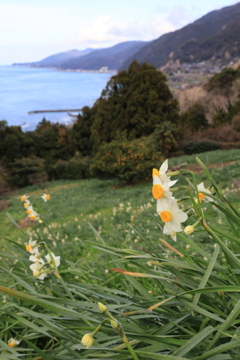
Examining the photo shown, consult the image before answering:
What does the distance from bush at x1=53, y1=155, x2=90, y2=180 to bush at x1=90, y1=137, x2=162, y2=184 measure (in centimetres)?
682

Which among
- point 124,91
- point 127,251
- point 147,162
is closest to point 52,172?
point 124,91

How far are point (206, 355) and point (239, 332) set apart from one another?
112mm

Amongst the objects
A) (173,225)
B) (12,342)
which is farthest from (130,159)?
(173,225)

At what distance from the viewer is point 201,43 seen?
81.7 metres

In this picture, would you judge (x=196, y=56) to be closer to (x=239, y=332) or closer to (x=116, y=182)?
(x=116, y=182)

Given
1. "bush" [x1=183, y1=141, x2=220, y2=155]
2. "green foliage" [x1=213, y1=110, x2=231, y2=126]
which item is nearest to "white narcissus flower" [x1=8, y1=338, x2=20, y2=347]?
"bush" [x1=183, y1=141, x2=220, y2=155]

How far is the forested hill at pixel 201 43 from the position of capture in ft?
226

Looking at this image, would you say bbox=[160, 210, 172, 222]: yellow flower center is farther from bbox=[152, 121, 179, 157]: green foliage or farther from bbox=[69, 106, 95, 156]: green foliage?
bbox=[69, 106, 95, 156]: green foliage

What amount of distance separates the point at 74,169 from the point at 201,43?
253 feet

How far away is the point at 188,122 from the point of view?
2441 centimetres

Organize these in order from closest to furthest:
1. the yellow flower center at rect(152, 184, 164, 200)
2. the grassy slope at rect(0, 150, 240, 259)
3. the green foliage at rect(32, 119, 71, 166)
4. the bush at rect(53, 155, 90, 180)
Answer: the yellow flower center at rect(152, 184, 164, 200) → the grassy slope at rect(0, 150, 240, 259) → the bush at rect(53, 155, 90, 180) → the green foliage at rect(32, 119, 71, 166)

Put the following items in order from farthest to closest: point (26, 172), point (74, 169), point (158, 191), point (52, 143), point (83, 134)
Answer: point (52, 143), point (83, 134), point (26, 172), point (74, 169), point (158, 191)

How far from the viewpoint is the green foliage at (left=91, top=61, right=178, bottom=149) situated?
17141 millimetres

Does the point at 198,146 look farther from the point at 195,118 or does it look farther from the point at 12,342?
the point at 12,342
